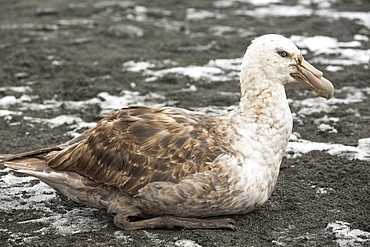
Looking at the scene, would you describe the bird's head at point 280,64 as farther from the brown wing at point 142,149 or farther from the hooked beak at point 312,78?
the brown wing at point 142,149

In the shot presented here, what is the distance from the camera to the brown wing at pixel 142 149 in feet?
13.0

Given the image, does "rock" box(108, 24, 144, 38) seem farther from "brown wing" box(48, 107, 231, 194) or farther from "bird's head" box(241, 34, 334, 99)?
"bird's head" box(241, 34, 334, 99)

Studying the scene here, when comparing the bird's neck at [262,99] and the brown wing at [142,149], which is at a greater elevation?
the bird's neck at [262,99]

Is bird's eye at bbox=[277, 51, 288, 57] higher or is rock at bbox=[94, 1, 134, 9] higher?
bird's eye at bbox=[277, 51, 288, 57]

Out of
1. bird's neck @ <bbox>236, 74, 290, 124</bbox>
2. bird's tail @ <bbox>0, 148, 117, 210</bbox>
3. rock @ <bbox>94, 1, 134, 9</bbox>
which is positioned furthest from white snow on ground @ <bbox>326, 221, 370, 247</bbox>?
rock @ <bbox>94, 1, 134, 9</bbox>

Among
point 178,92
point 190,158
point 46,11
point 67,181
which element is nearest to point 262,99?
point 190,158

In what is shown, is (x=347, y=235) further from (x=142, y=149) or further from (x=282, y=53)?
(x=142, y=149)

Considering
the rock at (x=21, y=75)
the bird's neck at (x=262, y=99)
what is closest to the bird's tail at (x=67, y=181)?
the bird's neck at (x=262, y=99)

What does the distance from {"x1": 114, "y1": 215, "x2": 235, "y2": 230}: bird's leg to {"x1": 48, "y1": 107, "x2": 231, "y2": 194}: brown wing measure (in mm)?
231

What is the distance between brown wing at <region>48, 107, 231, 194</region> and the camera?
13.0 feet

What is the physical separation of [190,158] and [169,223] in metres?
0.50

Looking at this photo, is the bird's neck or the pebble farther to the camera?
the pebble

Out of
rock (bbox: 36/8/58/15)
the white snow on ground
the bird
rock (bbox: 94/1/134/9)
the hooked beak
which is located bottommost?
rock (bbox: 94/1/134/9)

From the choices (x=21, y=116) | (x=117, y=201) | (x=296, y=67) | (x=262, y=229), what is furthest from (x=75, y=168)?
(x=21, y=116)
